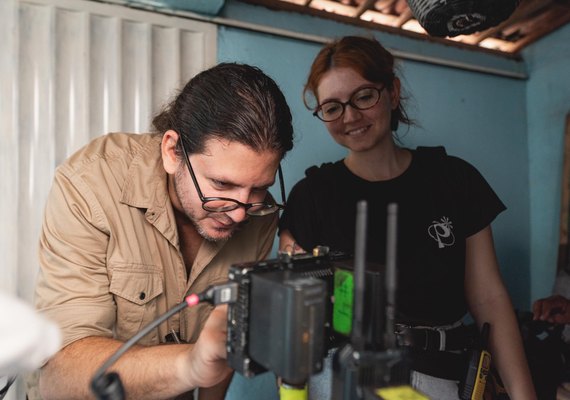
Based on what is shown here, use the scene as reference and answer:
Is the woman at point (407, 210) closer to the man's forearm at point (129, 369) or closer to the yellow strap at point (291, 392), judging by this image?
the man's forearm at point (129, 369)

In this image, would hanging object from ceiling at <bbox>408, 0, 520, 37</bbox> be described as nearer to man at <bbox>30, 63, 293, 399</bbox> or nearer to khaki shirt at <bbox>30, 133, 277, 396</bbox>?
man at <bbox>30, 63, 293, 399</bbox>

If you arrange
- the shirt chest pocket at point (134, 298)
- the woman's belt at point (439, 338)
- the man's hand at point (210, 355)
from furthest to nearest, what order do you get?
1. the woman's belt at point (439, 338)
2. the shirt chest pocket at point (134, 298)
3. the man's hand at point (210, 355)

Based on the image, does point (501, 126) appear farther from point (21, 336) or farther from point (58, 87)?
point (21, 336)

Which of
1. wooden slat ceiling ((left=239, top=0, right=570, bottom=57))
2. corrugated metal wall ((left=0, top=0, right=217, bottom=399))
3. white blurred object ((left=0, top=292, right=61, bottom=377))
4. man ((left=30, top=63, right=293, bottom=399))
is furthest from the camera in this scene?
wooden slat ceiling ((left=239, top=0, right=570, bottom=57))

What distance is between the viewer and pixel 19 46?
1.57m

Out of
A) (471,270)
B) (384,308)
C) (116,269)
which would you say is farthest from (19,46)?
(471,270)

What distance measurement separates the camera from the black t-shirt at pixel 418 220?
140cm

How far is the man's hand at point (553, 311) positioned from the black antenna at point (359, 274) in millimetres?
1307

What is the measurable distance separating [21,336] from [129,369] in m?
0.52

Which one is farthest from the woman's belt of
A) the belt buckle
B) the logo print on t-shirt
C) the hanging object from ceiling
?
the hanging object from ceiling

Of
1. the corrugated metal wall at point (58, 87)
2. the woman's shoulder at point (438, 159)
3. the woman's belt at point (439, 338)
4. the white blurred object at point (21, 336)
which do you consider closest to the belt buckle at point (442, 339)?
the woman's belt at point (439, 338)

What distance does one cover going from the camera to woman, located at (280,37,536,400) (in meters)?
1.39

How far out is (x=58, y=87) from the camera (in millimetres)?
1636

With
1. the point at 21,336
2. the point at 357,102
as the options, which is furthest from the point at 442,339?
the point at 21,336
